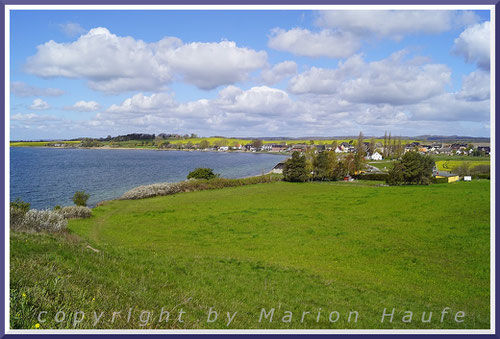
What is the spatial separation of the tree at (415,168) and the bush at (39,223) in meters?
34.3

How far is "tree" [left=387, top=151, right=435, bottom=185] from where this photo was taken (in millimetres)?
34875

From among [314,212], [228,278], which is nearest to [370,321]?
[228,278]

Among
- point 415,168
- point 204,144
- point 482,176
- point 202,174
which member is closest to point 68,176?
point 202,174

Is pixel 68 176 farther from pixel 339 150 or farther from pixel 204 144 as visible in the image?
pixel 204 144

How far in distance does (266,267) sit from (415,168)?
31227 millimetres

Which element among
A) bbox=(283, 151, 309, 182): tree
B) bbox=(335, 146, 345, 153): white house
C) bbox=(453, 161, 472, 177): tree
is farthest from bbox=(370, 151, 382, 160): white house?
bbox=(453, 161, 472, 177): tree

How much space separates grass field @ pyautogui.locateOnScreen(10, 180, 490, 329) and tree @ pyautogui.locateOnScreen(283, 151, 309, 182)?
23.9 meters

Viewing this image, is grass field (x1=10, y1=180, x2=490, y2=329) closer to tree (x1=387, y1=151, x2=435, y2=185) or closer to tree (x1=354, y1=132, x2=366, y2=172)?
tree (x1=387, y1=151, x2=435, y2=185)

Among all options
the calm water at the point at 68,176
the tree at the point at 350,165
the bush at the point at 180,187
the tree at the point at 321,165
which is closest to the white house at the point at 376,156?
the tree at the point at 350,165

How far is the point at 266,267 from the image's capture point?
10.1 meters

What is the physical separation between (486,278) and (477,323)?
14.6ft

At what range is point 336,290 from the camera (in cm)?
812

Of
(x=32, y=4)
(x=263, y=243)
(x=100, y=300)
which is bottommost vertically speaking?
(x=263, y=243)

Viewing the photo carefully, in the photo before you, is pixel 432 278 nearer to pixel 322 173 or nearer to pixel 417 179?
pixel 417 179
